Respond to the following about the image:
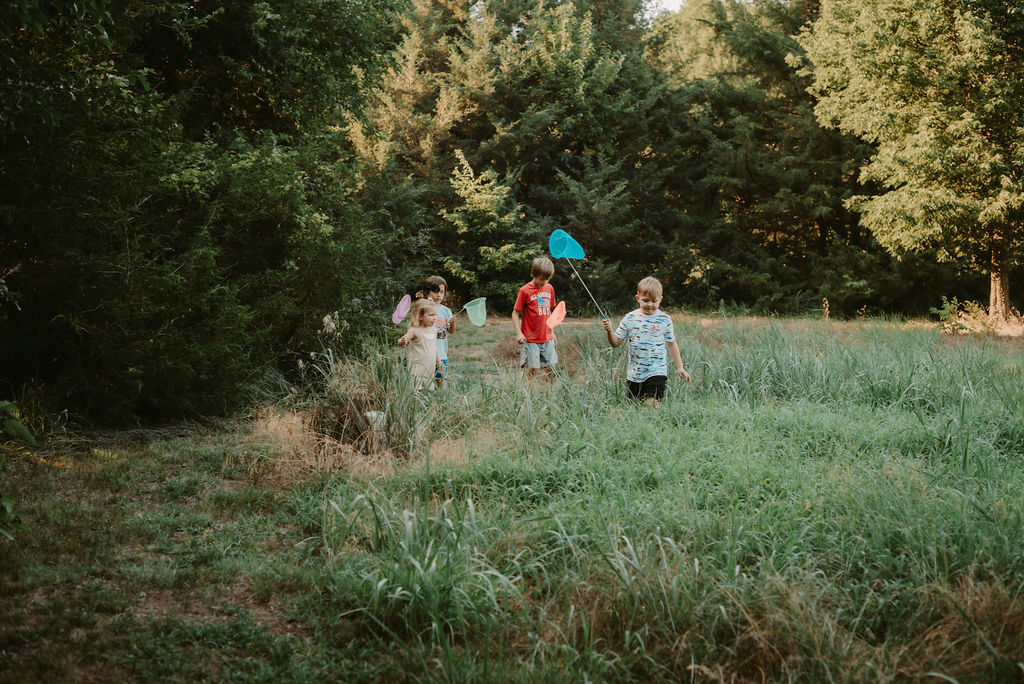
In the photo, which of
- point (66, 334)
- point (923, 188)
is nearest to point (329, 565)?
point (66, 334)

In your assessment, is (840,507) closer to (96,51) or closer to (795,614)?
(795,614)

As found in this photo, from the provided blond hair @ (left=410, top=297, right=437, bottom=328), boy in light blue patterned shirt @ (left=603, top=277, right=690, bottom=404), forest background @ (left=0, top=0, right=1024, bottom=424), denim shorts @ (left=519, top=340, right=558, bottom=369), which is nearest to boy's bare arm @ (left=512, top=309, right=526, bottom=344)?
denim shorts @ (left=519, top=340, right=558, bottom=369)

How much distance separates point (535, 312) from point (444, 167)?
39.9 ft

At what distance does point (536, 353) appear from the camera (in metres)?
8.04

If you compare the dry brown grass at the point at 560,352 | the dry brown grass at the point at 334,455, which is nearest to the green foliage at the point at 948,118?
the dry brown grass at the point at 560,352

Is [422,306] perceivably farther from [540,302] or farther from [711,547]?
[711,547]

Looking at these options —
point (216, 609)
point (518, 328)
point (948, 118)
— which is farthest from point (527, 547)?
point (948, 118)

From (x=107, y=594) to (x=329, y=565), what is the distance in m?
0.97

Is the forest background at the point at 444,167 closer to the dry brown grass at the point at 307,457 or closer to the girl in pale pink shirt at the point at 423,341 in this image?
the girl in pale pink shirt at the point at 423,341

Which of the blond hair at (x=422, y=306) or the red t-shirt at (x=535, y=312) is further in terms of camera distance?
the red t-shirt at (x=535, y=312)

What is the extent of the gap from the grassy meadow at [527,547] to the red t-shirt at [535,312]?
6.57 feet

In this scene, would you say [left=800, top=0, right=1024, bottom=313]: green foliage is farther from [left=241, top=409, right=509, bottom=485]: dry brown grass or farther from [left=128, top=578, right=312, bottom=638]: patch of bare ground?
[left=128, top=578, right=312, bottom=638]: patch of bare ground

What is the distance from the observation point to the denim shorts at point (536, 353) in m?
8.00

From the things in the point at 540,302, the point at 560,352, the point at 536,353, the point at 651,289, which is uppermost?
the point at 651,289
